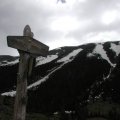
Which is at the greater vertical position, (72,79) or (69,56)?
(69,56)

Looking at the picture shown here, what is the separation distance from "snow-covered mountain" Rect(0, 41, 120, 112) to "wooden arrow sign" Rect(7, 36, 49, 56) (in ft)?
313

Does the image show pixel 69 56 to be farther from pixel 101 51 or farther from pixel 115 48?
pixel 115 48

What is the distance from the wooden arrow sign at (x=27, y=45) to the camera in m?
7.24

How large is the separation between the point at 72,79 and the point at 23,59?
113611 mm

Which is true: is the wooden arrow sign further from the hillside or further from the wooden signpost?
the hillside

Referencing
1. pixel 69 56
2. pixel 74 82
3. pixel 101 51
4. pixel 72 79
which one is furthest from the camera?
pixel 69 56

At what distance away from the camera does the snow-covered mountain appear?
109 m

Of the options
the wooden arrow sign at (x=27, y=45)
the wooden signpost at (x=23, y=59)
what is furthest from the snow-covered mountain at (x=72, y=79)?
the wooden signpost at (x=23, y=59)

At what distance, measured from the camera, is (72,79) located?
396 feet

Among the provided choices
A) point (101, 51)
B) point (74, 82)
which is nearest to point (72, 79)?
point (74, 82)

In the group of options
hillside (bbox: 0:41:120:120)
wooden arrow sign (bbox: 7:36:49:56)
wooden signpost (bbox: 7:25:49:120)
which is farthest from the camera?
hillside (bbox: 0:41:120:120)

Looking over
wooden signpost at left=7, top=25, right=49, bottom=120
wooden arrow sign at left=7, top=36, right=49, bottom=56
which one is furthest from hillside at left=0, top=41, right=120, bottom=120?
wooden signpost at left=7, top=25, right=49, bottom=120

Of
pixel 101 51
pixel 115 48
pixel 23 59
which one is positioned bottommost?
pixel 23 59

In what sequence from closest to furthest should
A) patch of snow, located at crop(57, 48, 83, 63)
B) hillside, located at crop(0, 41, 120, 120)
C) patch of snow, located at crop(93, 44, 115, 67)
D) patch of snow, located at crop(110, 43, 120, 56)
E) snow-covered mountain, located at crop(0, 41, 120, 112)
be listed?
hillside, located at crop(0, 41, 120, 120)
snow-covered mountain, located at crop(0, 41, 120, 112)
patch of snow, located at crop(93, 44, 115, 67)
patch of snow, located at crop(110, 43, 120, 56)
patch of snow, located at crop(57, 48, 83, 63)
